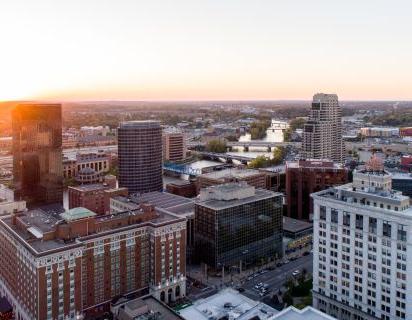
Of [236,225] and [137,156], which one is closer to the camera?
[236,225]

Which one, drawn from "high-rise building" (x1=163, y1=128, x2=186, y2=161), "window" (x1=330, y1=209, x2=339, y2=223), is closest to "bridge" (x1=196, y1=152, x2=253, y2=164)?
"high-rise building" (x1=163, y1=128, x2=186, y2=161)

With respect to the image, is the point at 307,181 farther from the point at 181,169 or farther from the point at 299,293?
the point at 181,169

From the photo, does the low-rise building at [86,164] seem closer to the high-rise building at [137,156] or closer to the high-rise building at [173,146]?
the high-rise building at [173,146]

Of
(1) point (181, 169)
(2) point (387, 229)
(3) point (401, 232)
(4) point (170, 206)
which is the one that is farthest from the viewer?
(1) point (181, 169)

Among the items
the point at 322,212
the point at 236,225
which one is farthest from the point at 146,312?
the point at 236,225

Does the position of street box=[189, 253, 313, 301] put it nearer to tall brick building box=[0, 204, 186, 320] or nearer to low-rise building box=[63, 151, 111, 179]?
tall brick building box=[0, 204, 186, 320]

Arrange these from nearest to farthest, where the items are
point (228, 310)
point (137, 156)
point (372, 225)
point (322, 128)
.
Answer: point (372, 225)
point (228, 310)
point (137, 156)
point (322, 128)

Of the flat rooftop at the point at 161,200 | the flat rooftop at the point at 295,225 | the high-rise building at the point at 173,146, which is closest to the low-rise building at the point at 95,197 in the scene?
the flat rooftop at the point at 161,200
